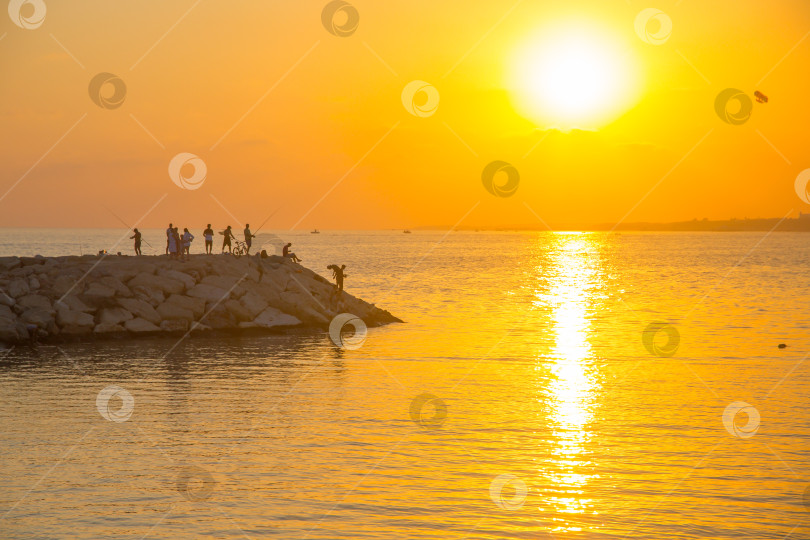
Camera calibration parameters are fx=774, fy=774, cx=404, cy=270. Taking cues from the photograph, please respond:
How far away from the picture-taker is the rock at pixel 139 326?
35.8m

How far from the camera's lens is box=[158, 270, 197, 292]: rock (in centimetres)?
3900

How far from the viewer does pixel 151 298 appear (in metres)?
37.6

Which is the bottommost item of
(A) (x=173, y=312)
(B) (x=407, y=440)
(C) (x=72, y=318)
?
Answer: (B) (x=407, y=440)

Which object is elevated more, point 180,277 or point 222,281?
point 222,281

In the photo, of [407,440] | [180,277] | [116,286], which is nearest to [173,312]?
[180,277]
